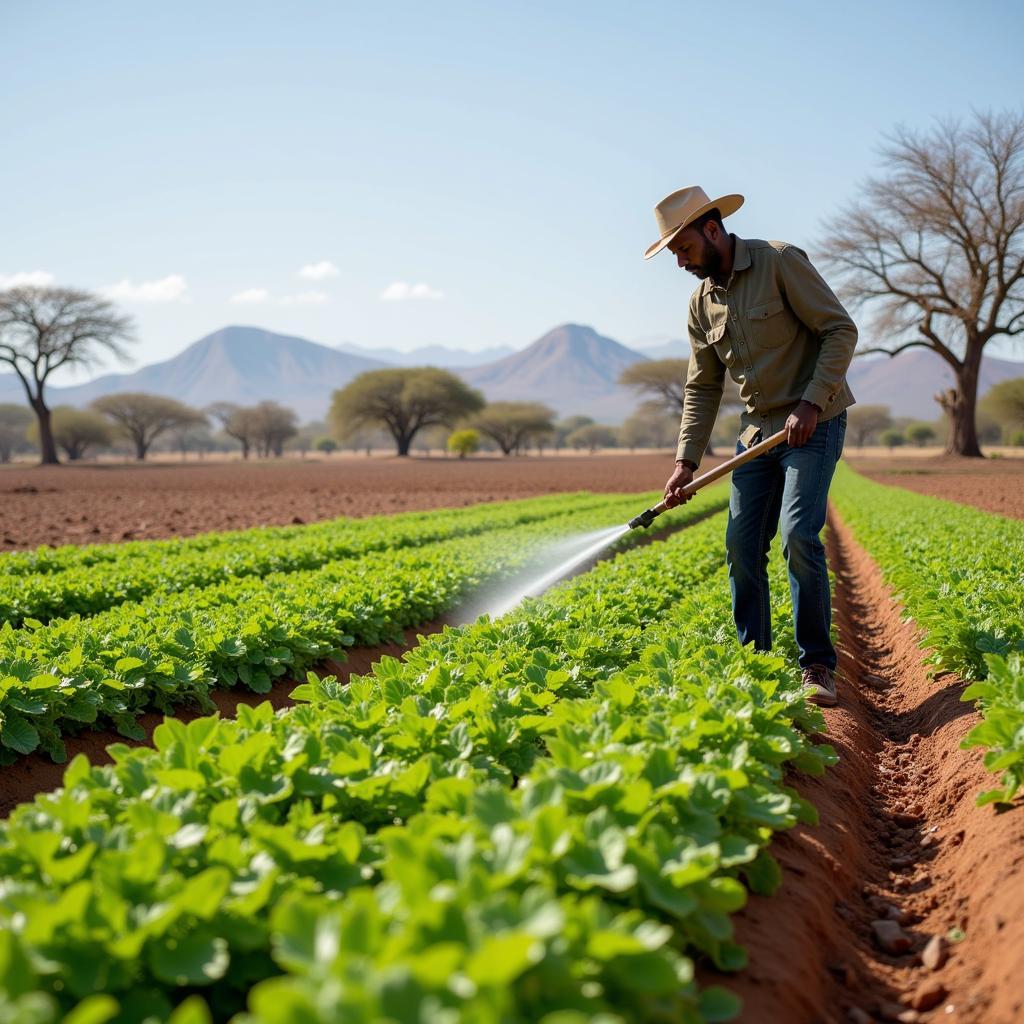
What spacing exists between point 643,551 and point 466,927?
8.99 meters

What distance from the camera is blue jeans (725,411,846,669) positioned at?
4.65m

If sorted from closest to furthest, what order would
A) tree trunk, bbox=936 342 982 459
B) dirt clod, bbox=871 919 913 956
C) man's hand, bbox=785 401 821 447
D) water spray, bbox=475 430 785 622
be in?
dirt clod, bbox=871 919 913 956 → man's hand, bbox=785 401 821 447 → water spray, bbox=475 430 785 622 → tree trunk, bbox=936 342 982 459

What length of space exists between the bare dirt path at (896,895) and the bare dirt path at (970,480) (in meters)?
15.3

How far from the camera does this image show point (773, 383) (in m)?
4.83

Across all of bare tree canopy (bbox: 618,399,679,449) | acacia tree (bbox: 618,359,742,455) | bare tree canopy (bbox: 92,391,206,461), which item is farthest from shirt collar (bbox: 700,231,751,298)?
bare tree canopy (bbox: 618,399,679,449)

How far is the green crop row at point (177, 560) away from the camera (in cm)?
799

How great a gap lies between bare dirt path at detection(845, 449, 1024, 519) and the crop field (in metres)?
15.9

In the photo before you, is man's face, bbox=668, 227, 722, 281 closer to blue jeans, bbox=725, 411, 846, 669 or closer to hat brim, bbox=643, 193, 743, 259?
hat brim, bbox=643, 193, 743, 259

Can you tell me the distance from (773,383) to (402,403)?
252ft

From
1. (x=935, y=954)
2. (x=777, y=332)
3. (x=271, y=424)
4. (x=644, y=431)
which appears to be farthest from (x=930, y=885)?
(x=644, y=431)

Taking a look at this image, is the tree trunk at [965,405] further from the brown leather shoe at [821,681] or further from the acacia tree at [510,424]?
the acacia tree at [510,424]

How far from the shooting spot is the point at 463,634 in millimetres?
5223

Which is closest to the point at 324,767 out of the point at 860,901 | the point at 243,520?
the point at 860,901

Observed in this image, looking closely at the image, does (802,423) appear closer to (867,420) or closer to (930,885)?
(930,885)
